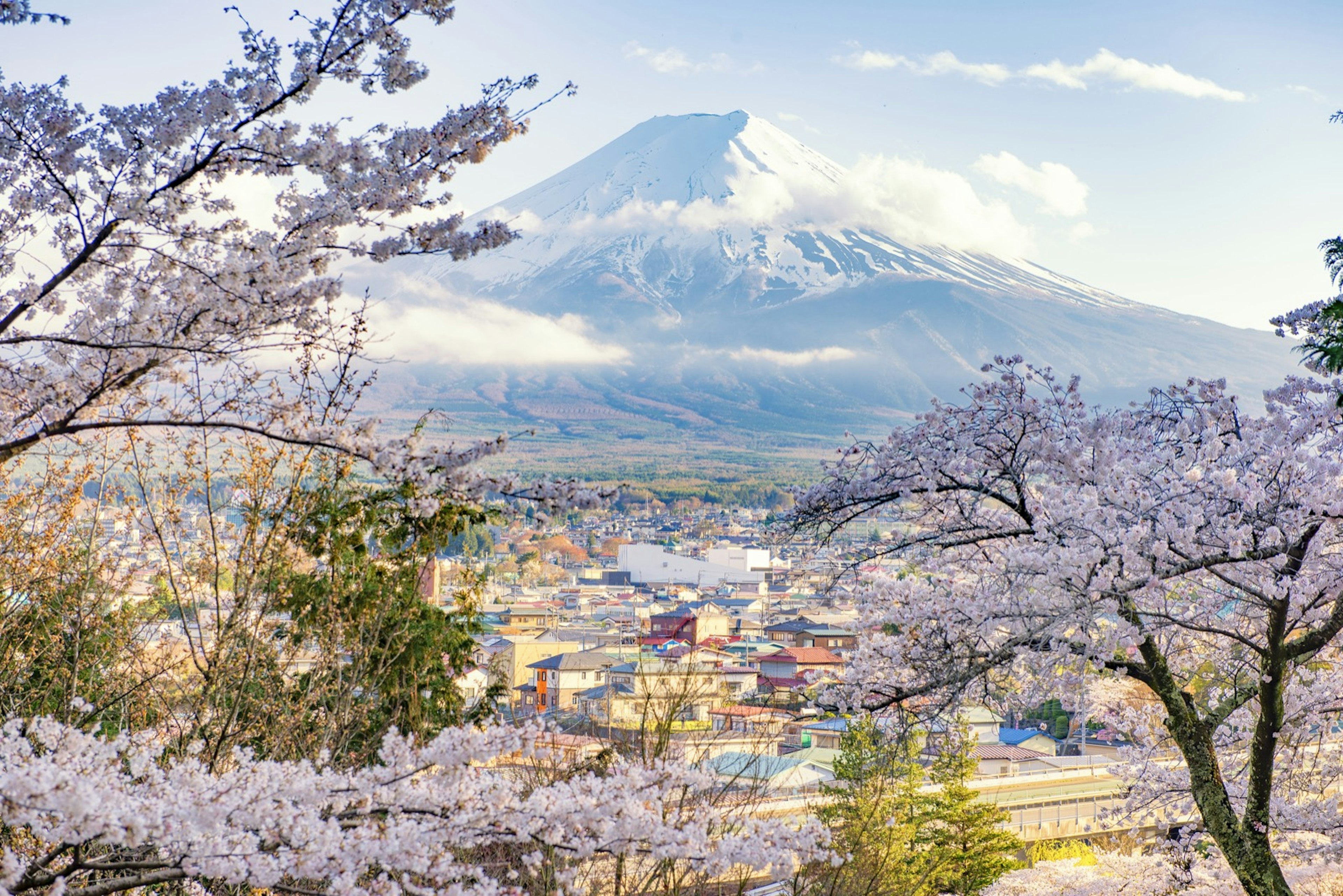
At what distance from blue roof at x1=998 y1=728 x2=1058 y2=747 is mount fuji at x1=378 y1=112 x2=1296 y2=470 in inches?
3643

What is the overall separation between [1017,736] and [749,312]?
14040 centimetres

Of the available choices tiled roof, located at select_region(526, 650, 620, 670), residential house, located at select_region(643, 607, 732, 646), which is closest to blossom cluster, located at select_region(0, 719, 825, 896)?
tiled roof, located at select_region(526, 650, 620, 670)

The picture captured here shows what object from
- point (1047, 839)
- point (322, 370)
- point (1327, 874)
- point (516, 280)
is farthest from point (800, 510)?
point (516, 280)

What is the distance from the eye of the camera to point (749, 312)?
168 meters

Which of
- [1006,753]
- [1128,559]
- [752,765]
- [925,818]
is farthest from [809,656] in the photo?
[1128,559]

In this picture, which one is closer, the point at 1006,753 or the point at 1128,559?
the point at 1128,559

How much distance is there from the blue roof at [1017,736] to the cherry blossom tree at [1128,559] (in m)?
22.8

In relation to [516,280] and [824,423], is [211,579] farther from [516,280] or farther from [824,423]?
[516,280]

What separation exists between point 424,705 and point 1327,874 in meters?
8.27

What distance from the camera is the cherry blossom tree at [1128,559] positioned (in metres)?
5.23

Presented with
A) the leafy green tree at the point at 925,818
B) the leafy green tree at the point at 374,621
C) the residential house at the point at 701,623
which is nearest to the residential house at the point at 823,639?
the residential house at the point at 701,623

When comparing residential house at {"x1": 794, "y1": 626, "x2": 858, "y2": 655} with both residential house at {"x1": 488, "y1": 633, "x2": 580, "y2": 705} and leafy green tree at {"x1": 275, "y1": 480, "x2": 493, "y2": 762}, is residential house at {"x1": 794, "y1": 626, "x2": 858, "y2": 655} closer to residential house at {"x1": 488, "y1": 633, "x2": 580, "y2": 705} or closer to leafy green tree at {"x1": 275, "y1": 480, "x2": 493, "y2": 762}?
residential house at {"x1": 488, "y1": 633, "x2": 580, "y2": 705}

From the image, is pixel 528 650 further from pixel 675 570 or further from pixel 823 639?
pixel 675 570

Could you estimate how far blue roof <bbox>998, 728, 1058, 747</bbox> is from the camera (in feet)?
96.2
